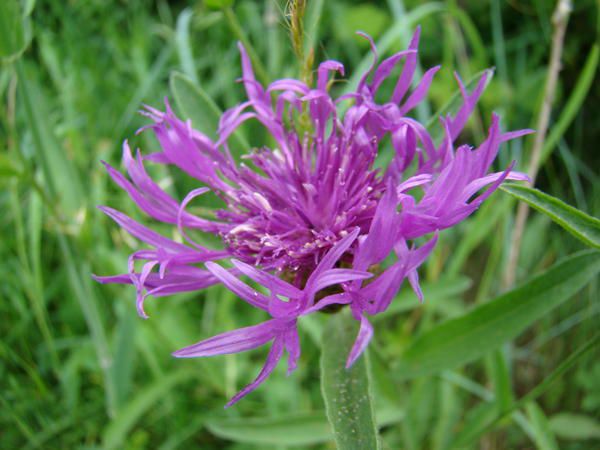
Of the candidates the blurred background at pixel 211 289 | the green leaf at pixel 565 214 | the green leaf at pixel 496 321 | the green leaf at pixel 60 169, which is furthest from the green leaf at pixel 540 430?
the green leaf at pixel 60 169

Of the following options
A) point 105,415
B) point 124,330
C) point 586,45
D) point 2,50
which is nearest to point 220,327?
point 124,330

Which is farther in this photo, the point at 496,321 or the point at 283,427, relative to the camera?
the point at 283,427

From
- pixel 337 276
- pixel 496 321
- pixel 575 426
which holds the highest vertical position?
pixel 337 276

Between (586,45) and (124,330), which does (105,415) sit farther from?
Answer: (586,45)

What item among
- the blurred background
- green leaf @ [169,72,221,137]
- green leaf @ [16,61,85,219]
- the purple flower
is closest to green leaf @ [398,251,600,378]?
the blurred background

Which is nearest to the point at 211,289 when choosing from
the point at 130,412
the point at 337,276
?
the point at 130,412

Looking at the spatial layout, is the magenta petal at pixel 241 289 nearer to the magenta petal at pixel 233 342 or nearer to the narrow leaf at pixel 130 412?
the magenta petal at pixel 233 342

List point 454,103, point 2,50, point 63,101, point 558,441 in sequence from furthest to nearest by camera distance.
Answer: point 63,101
point 558,441
point 2,50
point 454,103

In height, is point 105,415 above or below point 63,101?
below

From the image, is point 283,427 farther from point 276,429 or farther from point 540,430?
point 540,430
